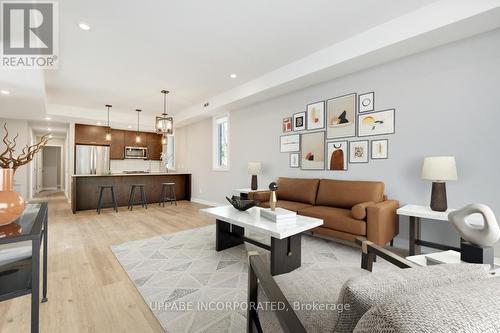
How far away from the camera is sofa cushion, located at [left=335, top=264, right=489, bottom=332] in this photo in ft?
1.89

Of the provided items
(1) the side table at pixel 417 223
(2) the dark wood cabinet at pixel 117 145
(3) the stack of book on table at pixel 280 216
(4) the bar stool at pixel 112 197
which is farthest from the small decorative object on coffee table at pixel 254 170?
(2) the dark wood cabinet at pixel 117 145

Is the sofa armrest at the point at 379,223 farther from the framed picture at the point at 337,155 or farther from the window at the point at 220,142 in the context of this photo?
the window at the point at 220,142

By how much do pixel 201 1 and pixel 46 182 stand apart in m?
13.6

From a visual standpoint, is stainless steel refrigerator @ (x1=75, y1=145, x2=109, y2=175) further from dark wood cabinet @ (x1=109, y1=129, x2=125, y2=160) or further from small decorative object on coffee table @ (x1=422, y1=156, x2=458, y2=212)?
small decorative object on coffee table @ (x1=422, y1=156, x2=458, y2=212)

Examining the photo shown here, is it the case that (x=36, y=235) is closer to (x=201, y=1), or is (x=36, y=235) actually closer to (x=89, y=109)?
(x=201, y=1)

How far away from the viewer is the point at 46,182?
11.5 m

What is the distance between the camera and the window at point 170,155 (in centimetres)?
854

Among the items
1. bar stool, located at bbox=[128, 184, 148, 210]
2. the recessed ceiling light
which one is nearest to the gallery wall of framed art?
the recessed ceiling light

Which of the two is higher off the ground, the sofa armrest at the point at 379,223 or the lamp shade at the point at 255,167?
the lamp shade at the point at 255,167

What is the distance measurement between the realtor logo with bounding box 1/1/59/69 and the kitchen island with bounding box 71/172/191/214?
2.74 m

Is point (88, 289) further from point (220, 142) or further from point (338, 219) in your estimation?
point (220, 142)

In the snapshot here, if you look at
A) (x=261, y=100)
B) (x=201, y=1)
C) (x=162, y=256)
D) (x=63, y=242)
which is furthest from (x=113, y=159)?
(x=201, y=1)

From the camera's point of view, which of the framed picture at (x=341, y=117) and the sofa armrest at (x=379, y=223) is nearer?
the sofa armrest at (x=379, y=223)

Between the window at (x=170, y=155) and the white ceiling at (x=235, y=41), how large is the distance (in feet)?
11.4
